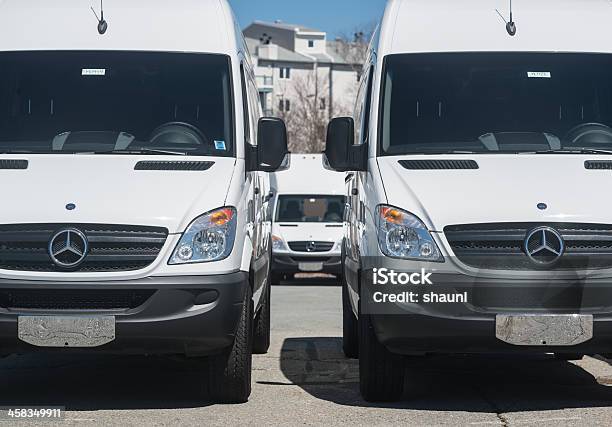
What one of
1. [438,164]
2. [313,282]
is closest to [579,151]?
[438,164]

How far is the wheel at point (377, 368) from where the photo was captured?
816 cm

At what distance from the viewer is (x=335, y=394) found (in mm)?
8844

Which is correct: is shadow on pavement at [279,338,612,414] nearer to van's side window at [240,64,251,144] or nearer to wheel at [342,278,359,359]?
wheel at [342,278,359,359]

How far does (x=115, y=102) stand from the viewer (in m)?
8.89

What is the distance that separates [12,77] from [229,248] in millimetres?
2241

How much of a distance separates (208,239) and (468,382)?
8.47 feet

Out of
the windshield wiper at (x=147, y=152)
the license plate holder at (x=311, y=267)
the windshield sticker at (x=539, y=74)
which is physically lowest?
the license plate holder at (x=311, y=267)

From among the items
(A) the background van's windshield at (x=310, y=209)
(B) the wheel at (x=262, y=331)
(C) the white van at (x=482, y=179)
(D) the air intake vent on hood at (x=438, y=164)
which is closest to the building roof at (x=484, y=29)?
(C) the white van at (x=482, y=179)

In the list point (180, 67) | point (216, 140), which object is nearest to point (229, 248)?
point (216, 140)

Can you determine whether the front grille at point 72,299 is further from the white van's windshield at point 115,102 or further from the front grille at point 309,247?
the front grille at point 309,247

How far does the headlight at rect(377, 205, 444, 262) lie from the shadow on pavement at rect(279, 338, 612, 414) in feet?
3.54

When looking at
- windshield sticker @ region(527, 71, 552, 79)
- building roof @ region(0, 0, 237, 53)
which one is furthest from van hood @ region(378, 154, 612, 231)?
building roof @ region(0, 0, 237, 53)

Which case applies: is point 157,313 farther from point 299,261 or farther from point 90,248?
point 299,261

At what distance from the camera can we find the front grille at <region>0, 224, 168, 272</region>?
7699mm
